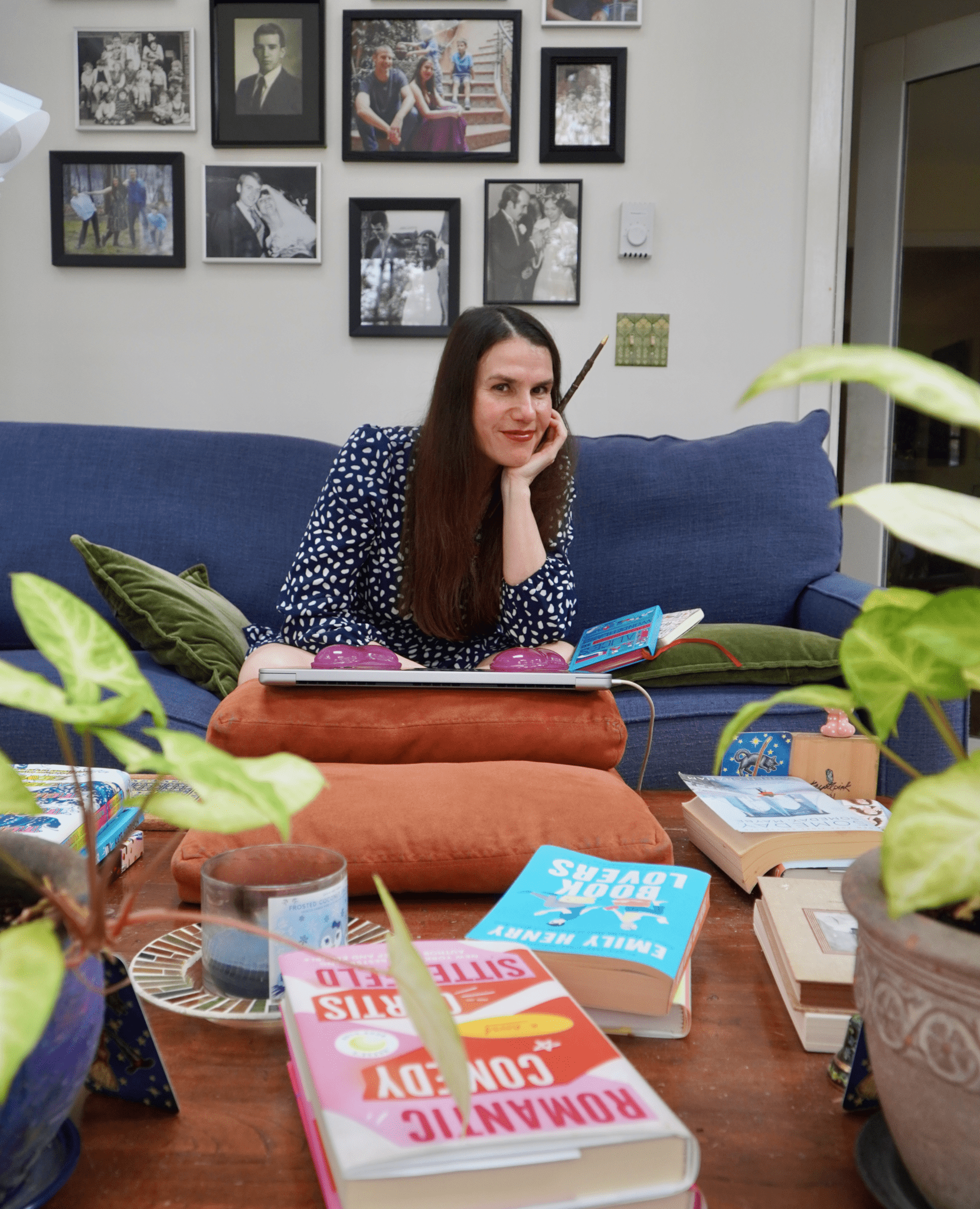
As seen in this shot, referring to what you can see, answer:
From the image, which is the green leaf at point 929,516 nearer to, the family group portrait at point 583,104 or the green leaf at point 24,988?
the green leaf at point 24,988

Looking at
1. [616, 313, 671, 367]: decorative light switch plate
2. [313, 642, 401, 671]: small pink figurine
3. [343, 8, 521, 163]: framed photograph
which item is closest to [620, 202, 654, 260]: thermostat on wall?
[616, 313, 671, 367]: decorative light switch plate

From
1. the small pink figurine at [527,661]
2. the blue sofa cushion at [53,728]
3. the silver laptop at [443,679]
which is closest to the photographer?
the silver laptop at [443,679]

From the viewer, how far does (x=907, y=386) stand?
0.27 m

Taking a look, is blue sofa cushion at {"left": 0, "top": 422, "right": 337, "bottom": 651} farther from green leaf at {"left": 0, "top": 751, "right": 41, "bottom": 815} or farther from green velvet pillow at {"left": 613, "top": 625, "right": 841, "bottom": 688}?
green leaf at {"left": 0, "top": 751, "right": 41, "bottom": 815}

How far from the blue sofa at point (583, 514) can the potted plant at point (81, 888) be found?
5.75ft

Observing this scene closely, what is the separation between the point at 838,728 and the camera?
119 centimetres

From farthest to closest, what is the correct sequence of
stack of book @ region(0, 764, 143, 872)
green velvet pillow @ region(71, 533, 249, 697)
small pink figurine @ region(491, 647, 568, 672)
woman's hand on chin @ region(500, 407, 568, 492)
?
woman's hand on chin @ region(500, 407, 568, 492), green velvet pillow @ region(71, 533, 249, 697), small pink figurine @ region(491, 647, 568, 672), stack of book @ region(0, 764, 143, 872)

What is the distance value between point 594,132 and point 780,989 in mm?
2349

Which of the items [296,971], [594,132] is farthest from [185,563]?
[296,971]

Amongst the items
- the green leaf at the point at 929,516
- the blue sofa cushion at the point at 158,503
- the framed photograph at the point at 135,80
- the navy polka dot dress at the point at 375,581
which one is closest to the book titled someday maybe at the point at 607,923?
the green leaf at the point at 929,516

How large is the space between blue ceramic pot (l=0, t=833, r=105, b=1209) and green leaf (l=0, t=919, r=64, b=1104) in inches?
2.5

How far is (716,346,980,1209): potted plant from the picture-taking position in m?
0.28

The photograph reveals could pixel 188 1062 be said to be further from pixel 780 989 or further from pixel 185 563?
pixel 185 563

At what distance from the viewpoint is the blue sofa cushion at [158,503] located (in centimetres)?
199
